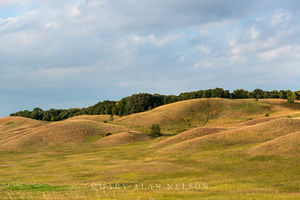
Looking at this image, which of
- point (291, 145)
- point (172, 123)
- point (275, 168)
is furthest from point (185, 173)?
point (172, 123)

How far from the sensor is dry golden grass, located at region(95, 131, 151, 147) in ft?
306

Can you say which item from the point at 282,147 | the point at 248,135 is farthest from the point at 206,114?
the point at 282,147

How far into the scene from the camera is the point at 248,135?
67.4 m

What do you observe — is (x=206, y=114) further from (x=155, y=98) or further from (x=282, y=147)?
(x=282, y=147)

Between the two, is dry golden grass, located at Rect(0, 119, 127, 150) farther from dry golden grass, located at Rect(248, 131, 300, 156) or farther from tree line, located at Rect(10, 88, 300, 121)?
dry golden grass, located at Rect(248, 131, 300, 156)

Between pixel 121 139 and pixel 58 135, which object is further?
pixel 58 135

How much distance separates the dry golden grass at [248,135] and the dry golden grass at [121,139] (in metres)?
28.3

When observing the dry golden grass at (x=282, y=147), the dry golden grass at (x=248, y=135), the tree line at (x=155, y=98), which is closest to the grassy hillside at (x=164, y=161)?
the dry golden grass at (x=282, y=147)

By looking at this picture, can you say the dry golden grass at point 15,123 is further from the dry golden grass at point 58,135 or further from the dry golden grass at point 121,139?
the dry golden grass at point 121,139

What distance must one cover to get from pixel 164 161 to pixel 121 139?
44258mm

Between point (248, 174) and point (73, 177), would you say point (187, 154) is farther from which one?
point (73, 177)

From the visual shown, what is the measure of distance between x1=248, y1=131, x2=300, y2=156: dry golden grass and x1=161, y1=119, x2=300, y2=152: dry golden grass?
30.2ft

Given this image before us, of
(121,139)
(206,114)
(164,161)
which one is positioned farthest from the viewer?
(206,114)

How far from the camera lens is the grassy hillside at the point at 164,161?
84.2ft
